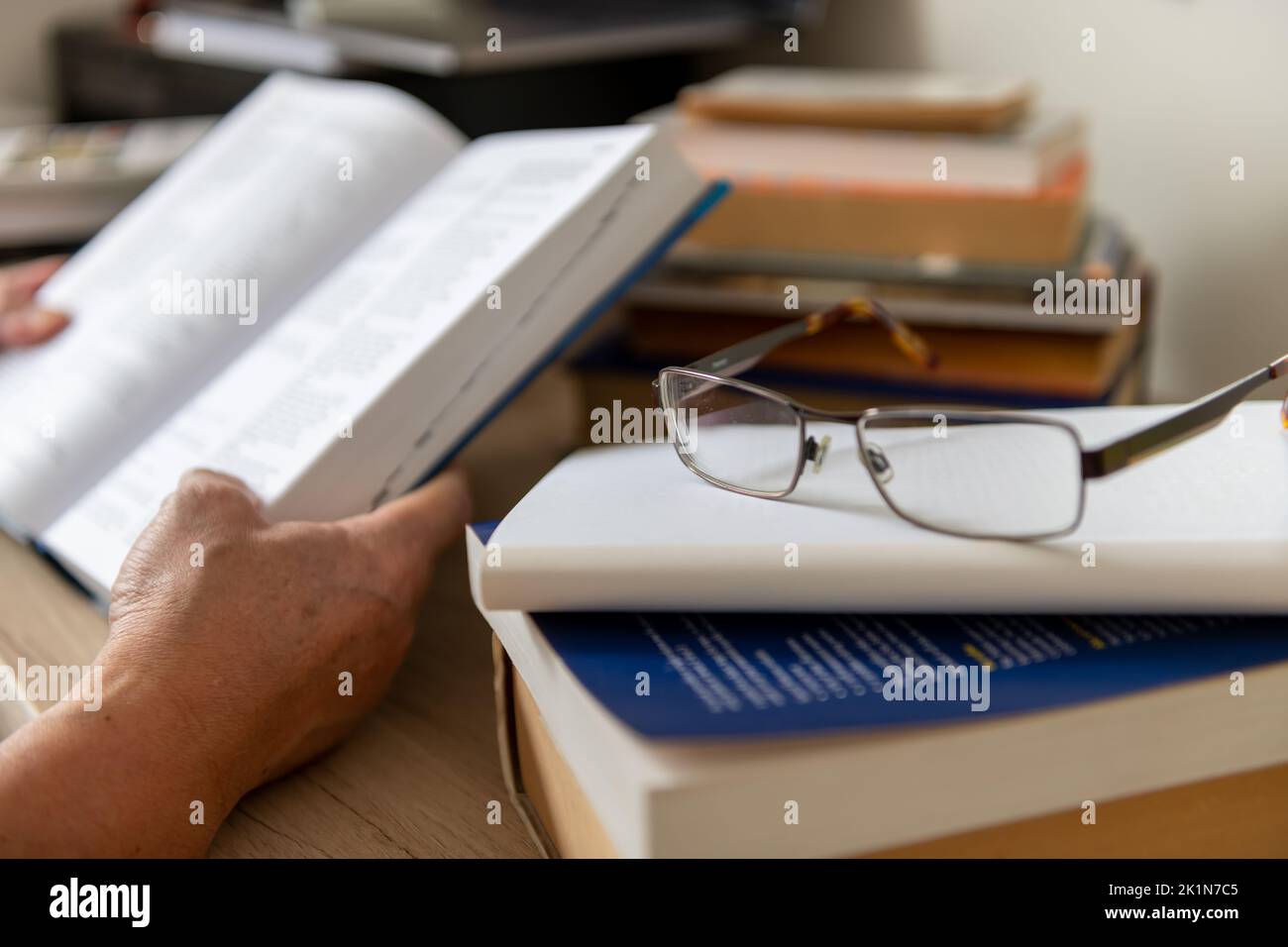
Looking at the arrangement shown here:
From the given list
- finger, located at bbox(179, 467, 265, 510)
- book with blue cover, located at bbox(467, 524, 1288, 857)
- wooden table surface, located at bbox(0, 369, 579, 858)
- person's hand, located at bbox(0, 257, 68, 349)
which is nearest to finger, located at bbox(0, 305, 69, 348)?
person's hand, located at bbox(0, 257, 68, 349)

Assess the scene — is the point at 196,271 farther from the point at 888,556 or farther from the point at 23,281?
the point at 888,556

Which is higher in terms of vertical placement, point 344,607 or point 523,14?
point 523,14

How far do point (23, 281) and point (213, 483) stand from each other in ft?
1.42

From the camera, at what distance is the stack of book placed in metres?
0.73

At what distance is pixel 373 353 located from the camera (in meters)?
0.57

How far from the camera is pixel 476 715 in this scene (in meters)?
0.52

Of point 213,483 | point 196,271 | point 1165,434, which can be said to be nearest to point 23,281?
point 196,271

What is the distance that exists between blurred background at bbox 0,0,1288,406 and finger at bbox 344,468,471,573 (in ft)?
0.88

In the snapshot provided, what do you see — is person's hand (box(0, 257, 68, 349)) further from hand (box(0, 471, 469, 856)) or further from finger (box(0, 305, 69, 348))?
hand (box(0, 471, 469, 856))

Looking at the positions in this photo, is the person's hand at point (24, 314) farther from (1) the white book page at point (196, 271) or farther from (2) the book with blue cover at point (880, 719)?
(2) the book with blue cover at point (880, 719)

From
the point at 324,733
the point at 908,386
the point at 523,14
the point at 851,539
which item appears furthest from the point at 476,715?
the point at 523,14

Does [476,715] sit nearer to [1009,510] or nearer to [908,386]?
[1009,510]

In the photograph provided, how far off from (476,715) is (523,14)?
2.54 feet
